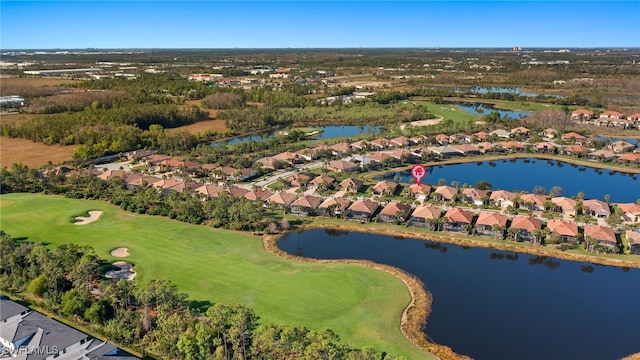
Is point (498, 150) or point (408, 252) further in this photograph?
point (498, 150)

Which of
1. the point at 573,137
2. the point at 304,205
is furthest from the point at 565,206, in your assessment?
the point at 573,137

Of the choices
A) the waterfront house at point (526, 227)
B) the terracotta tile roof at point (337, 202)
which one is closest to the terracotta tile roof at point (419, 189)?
the terracotta tile roof at point (337, 202)

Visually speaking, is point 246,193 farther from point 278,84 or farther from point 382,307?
point 278,84

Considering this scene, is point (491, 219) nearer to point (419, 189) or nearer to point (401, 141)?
point (419, 189)

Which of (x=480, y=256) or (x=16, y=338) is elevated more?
(x=16, y=338)

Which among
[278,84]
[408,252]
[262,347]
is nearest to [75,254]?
[262,347]

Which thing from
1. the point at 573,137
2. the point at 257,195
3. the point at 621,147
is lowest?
the point at 257,195
